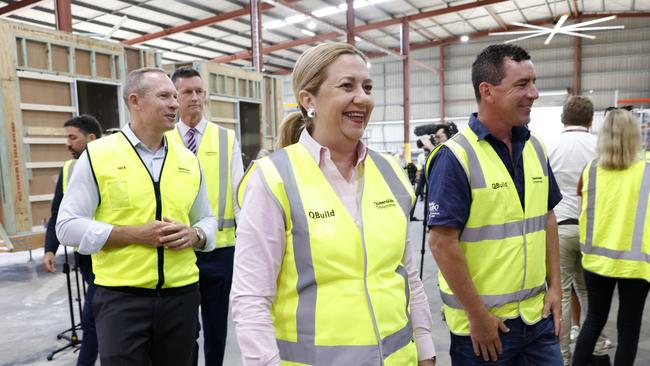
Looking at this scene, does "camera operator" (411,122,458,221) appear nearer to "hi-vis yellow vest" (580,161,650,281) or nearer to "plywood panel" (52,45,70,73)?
"hi-vis yellow vest" (580,161,650,281)

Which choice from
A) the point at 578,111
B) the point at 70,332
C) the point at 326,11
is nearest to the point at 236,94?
the point at 70,332

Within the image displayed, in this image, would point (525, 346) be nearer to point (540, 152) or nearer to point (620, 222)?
point (540, 152)

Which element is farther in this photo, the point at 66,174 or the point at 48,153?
the point at 48,153

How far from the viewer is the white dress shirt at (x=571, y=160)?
3.44 meters

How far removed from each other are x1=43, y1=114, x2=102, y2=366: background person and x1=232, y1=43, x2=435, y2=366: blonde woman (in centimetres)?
211

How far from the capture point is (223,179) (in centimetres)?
310

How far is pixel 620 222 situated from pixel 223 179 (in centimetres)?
248

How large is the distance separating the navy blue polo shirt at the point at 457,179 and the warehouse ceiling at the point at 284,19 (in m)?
12.8

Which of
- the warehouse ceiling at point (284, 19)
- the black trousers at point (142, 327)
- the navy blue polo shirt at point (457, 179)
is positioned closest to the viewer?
the navy blue polo shirt at point (457, 179)

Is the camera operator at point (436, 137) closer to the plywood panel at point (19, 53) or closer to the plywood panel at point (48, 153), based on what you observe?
the plywood panel at point (48, 153)

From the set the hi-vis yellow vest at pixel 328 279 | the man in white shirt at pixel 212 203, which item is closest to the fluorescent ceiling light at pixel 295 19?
the man in white shirt at pixel 212 203

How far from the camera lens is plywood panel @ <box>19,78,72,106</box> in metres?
5.69

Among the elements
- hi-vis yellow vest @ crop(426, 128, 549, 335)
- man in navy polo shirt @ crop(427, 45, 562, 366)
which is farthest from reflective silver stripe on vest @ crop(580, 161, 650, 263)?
hi-vis yellow vest @ crop(426, 128, 549, 335)

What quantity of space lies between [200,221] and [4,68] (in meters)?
4.51
